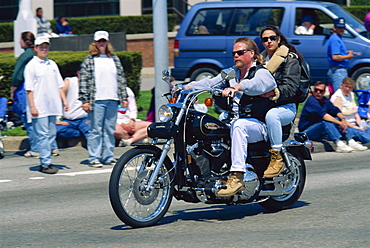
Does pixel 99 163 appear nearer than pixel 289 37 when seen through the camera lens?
Yes

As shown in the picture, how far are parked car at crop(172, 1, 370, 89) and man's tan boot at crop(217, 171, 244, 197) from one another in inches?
375

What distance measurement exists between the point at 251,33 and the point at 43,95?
25.3 ft

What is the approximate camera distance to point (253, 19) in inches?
639

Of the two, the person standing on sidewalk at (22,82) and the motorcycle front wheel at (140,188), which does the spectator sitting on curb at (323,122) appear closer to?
the person standing on sidewalk at (22,82)

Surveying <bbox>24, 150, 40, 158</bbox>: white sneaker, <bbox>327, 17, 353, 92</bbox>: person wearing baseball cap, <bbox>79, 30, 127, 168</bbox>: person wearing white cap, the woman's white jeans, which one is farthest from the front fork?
<bbox>327, 17, 353, 92</bbox>: person wearing baseball cap

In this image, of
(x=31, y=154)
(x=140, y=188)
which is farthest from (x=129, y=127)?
(x=140, y=188)

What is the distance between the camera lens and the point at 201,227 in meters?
6.42

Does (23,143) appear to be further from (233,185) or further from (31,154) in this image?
(233,185)

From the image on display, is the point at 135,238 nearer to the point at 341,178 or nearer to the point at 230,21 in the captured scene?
the point at 341,178

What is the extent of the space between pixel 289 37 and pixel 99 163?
23.7 feet

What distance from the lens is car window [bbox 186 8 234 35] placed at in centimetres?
1622

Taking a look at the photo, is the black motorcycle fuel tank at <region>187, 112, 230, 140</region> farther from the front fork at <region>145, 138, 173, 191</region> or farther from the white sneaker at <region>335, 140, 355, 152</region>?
the white sneaker at <region>335, 140, 355, 152</region>

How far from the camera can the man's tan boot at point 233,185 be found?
21.0ft

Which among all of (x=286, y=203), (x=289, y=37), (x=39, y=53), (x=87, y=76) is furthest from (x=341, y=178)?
(x=289, y=37)
